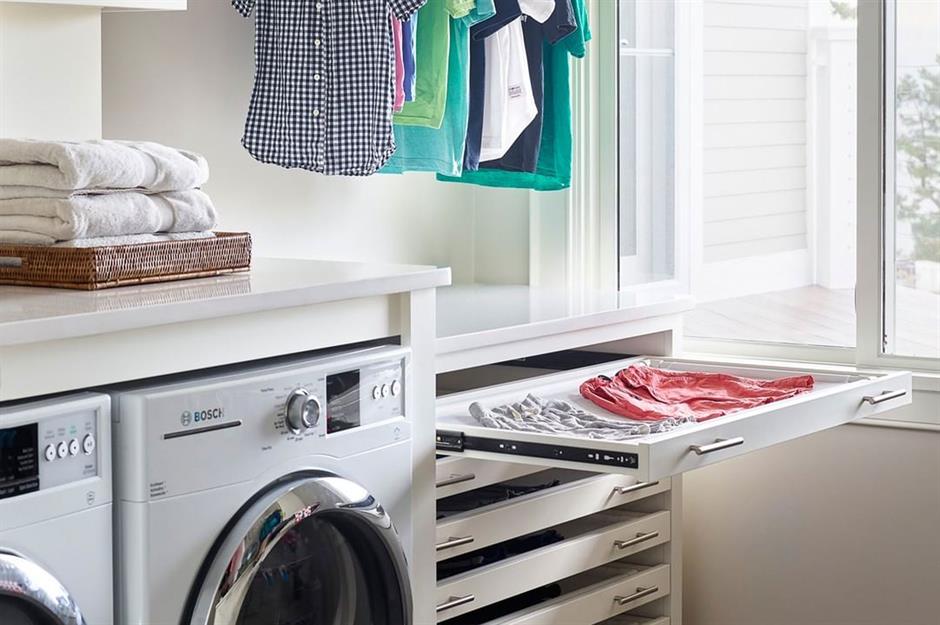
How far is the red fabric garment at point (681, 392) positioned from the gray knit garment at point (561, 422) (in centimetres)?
7

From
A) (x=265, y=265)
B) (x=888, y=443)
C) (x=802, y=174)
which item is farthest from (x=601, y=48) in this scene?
(x=265, y=265)

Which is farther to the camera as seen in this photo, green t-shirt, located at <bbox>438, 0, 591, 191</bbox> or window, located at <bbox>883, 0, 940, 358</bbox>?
green t-shirt, located at <bbox>438, 0, 591, 191</bbox>

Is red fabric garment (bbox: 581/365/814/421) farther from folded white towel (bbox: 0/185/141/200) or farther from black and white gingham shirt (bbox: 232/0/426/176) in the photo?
folded white towel (bbox: 0/185/141/200)

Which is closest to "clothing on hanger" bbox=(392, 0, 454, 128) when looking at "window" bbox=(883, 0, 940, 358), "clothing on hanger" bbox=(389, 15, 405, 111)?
"clothing on hanger" bbox=(389, 15, 405, 111)

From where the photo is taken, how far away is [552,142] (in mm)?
Answer: 3074

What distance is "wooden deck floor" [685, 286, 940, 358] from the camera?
9.53 feet

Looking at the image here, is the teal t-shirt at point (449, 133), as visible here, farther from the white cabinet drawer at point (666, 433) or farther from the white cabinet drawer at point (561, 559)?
the white cabinet drawer at point (561, 559)

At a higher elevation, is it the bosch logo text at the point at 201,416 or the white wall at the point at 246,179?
the white wall at the point at 246,179

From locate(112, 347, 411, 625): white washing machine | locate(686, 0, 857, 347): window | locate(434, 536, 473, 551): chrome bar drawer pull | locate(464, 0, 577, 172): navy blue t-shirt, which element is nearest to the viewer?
locate(112, 347, 411, 625): white washing machine

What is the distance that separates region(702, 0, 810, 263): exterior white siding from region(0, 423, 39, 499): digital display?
2.18 m

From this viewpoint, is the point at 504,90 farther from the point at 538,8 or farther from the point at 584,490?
the point at 584,490

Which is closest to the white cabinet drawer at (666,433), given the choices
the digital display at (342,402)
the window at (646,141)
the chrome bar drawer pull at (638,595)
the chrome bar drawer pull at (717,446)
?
the chrome bar drawer pull at (717,446)

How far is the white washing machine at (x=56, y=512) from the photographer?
1.40 metres

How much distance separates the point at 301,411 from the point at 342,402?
0.11m
